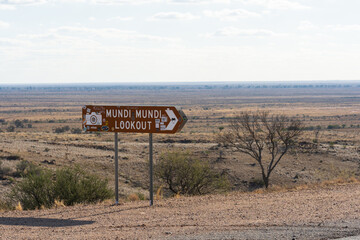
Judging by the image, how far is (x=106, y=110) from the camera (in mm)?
12930

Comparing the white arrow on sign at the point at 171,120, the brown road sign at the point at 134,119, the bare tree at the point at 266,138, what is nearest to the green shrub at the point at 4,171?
the bare tree at the point at 266,138

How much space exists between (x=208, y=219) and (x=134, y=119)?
12.6 ft

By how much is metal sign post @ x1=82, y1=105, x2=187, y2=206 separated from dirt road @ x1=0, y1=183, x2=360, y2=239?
1.39 meters

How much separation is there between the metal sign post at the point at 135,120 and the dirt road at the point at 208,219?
139 cm

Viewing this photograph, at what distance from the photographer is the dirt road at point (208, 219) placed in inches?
338

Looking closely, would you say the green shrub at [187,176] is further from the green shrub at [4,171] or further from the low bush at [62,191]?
the green shrub at [4,171]

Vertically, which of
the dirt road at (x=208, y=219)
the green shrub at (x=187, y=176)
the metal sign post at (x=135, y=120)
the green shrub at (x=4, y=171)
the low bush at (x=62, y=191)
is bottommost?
the green shrub at (x=4, y=171)

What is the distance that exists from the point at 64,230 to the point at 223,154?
3150 cm

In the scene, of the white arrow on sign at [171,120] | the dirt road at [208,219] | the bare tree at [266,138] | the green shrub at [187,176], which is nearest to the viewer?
the dirt road at [208,219]

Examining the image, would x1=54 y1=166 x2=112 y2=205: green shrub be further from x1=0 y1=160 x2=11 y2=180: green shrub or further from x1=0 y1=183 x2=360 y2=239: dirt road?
x1=0 y1=160 x2=11 y2=180: green shrub

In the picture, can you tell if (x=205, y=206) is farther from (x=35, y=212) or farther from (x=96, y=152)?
(x=96, y=152)

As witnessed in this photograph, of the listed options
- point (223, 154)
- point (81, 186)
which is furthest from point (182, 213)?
point (223, 154)

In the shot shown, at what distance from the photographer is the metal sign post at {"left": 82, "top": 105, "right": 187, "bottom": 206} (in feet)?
40.4

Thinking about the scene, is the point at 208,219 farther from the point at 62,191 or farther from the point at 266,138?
the point at 266,138
